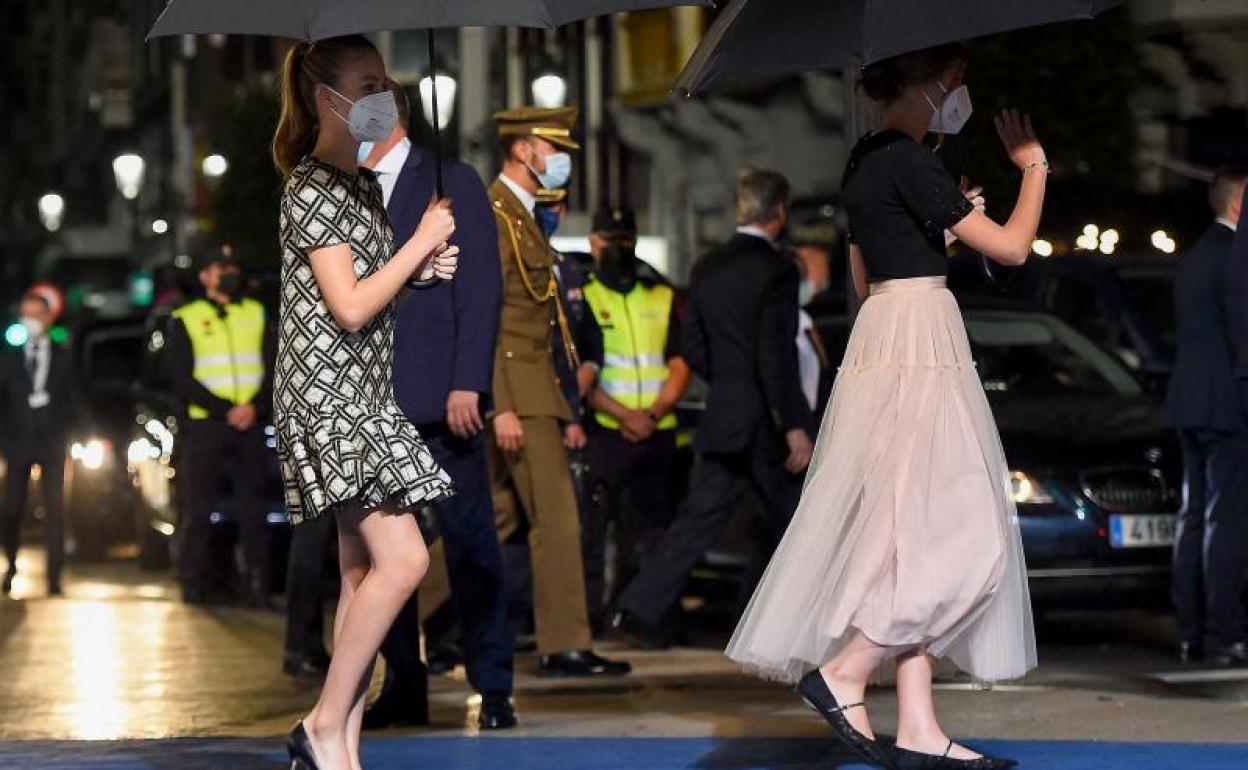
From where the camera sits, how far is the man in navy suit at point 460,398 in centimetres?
895

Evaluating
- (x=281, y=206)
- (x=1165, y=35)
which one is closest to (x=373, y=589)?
(x=281, y=206)

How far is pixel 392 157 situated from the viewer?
8617mm

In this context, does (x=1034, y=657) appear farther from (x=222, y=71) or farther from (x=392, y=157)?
(x=222, y=71)

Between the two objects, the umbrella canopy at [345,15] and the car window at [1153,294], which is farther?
the car window at [1153,294]

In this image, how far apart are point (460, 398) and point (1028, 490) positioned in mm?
3574

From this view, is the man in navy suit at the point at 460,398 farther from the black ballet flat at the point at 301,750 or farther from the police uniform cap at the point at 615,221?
the police uniform cap at the point at 615,221

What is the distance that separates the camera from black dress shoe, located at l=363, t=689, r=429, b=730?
934 centimetres

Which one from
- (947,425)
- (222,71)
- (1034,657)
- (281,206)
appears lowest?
(1034,657)

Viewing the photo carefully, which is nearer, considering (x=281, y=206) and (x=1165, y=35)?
(x=281, y=206)

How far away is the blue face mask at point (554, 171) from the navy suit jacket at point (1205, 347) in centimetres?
241

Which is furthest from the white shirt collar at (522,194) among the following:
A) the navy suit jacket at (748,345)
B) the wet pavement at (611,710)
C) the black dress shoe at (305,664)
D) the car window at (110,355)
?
the car window at (110,355)

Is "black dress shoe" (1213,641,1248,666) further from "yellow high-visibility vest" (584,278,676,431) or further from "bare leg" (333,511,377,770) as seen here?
"bare leg" (333,511,377,770)

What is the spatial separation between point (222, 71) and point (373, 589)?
5846 centimetres

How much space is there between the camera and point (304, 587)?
11.8m
